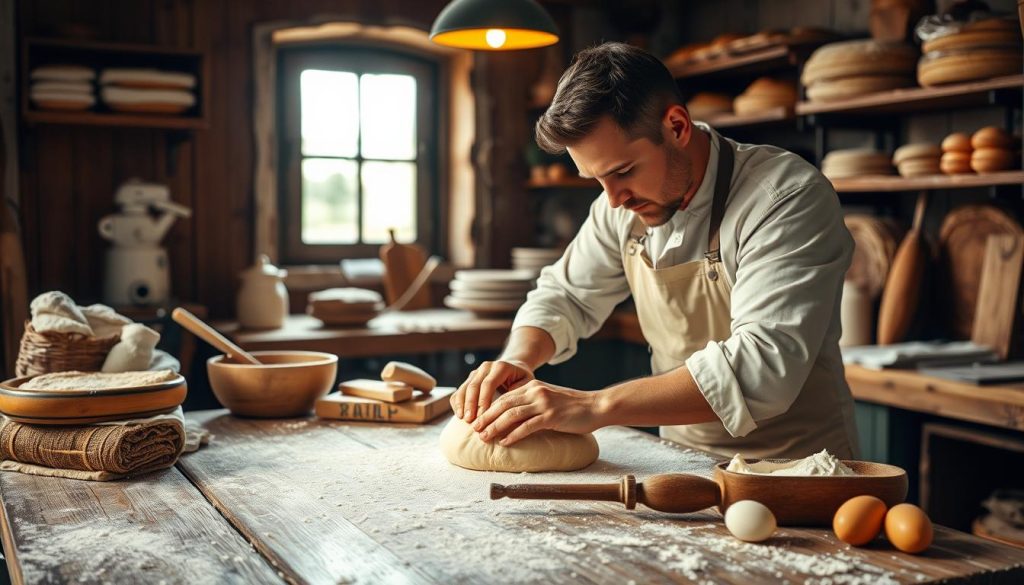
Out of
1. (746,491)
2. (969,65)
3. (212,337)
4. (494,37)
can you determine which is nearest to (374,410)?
(212,337)

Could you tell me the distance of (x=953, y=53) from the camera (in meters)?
3.19

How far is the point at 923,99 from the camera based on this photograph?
336 cm

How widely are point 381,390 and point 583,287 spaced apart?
→ 1.90ft

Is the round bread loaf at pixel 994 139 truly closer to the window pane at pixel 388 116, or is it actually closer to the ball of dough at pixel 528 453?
the ball of dough at pixel 528 453

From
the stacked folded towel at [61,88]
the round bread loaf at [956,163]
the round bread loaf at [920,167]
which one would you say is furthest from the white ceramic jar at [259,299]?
the round bread loaf at [956,163]

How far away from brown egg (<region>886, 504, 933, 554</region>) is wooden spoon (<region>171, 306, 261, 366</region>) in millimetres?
1428

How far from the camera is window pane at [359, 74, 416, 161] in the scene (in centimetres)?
486

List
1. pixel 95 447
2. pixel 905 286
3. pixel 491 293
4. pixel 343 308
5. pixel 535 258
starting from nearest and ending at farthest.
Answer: pixel 95 447
pixel 905 286
pixel 343 308
pixel 491 293
pixel 535 258

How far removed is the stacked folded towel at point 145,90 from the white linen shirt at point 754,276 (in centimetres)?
215

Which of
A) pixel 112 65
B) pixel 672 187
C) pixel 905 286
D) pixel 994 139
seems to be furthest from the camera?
pixel 112 65

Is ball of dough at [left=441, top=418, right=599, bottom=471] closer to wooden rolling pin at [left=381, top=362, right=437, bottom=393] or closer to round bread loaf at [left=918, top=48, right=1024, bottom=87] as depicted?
wooden rolling pin at [left=381, top=362, right=437, bottom=393]

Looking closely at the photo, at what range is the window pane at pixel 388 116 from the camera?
4.86 metres

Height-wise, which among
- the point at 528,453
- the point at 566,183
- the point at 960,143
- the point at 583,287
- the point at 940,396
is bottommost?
the point at 940,396

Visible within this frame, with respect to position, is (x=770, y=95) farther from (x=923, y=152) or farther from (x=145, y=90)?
(x=145, y=90)
